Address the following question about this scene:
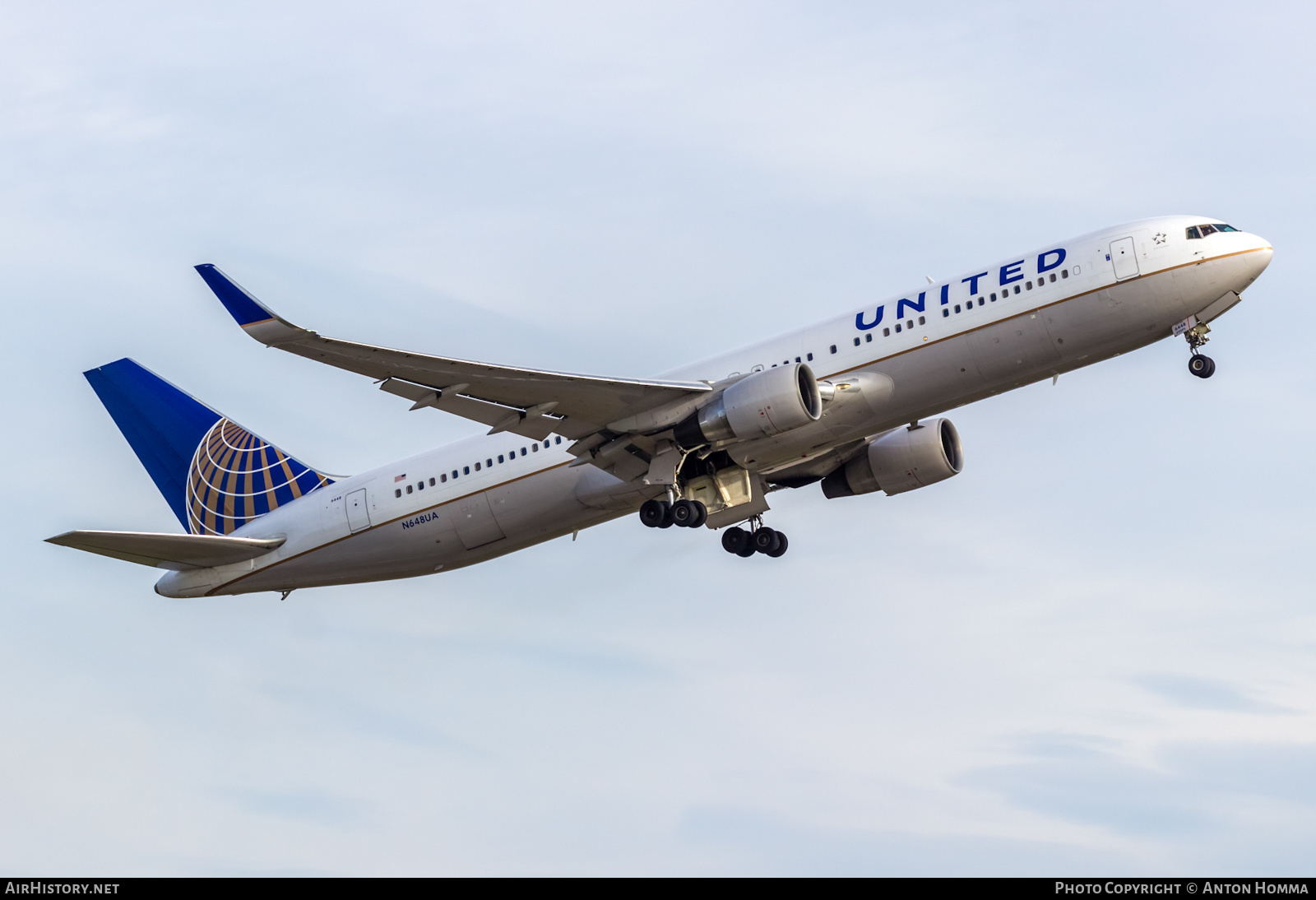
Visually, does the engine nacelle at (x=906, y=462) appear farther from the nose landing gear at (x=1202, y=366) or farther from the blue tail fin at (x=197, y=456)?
the blue tail fin at (x=197, y=456)

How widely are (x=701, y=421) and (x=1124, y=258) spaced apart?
10.1 meters

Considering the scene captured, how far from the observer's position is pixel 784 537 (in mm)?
41844

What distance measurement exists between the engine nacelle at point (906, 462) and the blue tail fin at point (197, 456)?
14627 mm

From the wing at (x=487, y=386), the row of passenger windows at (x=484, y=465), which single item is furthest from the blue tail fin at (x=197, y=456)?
the wing at (x=487, y=386)

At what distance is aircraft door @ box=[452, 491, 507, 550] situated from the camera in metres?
37.5

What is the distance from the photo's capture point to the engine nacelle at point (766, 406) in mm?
33125

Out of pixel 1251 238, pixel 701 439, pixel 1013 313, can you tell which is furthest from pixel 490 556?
pixel 1251 238

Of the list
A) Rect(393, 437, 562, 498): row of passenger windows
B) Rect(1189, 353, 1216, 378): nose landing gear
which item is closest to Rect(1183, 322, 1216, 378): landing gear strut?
Rect(1189, 353, 1216, 378): nose landing gear

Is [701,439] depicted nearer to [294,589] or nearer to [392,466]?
[392,466]

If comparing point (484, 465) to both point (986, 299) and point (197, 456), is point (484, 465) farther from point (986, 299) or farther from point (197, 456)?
point (986, 299)

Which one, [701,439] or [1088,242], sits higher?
[1088,242]

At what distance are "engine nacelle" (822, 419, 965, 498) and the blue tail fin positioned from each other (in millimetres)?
14627

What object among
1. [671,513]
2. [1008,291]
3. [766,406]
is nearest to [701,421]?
[766,406]

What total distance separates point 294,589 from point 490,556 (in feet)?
19.6
